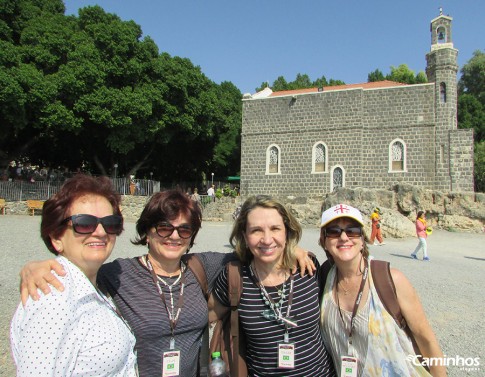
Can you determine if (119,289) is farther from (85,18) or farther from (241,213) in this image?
(85,18)

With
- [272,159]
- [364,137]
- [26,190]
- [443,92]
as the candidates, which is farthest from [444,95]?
[26,190]

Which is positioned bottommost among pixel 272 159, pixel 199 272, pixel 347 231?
pixel 199 272

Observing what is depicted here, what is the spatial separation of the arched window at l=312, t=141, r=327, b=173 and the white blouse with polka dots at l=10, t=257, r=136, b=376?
76.9ft

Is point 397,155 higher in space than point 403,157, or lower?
higher

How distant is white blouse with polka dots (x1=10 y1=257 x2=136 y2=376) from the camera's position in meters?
1.47

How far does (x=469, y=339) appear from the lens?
477cm

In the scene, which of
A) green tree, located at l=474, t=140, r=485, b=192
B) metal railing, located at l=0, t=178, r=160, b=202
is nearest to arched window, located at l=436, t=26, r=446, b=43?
green tree, located at l=474, t=140, r=485, b=192

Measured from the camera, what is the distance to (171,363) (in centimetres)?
219

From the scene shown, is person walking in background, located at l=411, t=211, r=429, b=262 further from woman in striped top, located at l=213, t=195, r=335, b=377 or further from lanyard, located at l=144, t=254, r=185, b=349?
lanyard, located at l=144, t=254, r=185, b=349

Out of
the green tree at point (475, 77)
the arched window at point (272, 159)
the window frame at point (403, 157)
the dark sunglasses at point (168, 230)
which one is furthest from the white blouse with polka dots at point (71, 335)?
the green tree at point (475, 77)

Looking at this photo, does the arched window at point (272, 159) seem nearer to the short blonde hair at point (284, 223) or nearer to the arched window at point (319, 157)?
the arched window at point (319, 157)

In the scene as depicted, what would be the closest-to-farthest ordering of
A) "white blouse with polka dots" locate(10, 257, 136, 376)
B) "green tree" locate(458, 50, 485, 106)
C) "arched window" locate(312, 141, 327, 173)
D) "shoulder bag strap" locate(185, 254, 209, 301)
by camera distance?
"white blouse with polka dots" locate(10, 257, 136, 376)
"shoulder bag strap" locate(185, 254, 209, 301)
"arched window" locate(312, 141, 327, 173)
"green tree" locate(458, 50, 485, 106)

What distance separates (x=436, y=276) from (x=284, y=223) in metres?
7.42

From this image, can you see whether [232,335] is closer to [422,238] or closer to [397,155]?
[422,238]
